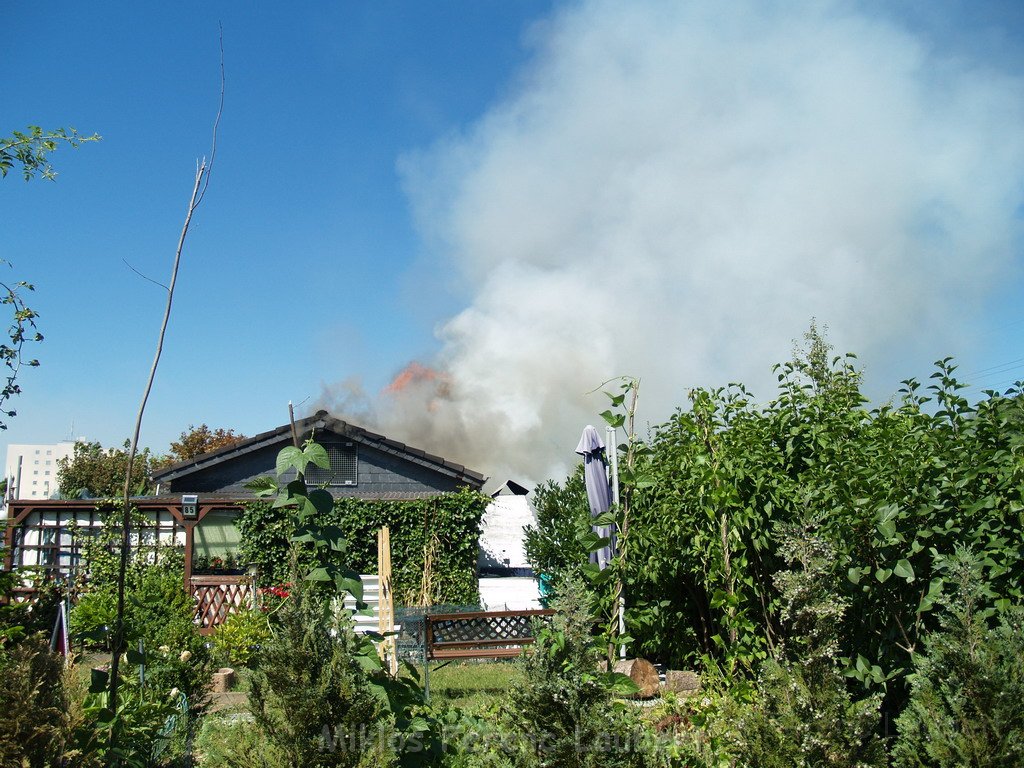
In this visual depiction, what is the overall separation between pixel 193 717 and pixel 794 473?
4293 millimetres

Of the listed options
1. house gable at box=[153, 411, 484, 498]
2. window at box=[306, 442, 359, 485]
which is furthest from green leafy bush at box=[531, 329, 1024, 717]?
window at box=[306, 442, 359, 485]

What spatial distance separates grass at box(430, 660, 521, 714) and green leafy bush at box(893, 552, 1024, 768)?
416 centimetres

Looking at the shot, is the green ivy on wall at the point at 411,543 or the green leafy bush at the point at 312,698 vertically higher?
the green ivy on wall at the point at 411,543

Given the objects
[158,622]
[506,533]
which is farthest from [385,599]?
[506,533]

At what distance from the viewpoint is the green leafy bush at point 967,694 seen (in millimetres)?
3092

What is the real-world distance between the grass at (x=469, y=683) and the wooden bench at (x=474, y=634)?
0.29 meters

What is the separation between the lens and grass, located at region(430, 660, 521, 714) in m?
7.71

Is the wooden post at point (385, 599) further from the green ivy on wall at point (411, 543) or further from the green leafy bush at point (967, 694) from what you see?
the green ivy on wall at point (411, 543)

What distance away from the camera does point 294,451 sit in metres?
3.30

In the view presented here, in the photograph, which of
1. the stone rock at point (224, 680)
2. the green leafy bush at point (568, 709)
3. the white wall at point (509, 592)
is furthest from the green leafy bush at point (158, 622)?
the white wall at point (509, 592)

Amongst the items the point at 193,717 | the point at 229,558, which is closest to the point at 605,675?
the point at 193,717

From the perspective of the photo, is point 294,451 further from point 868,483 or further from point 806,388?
point 806,388

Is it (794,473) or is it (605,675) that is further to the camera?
(794,473)

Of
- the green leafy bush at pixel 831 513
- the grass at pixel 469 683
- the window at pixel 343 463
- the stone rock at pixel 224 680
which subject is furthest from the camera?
the window at pixel 343 463
